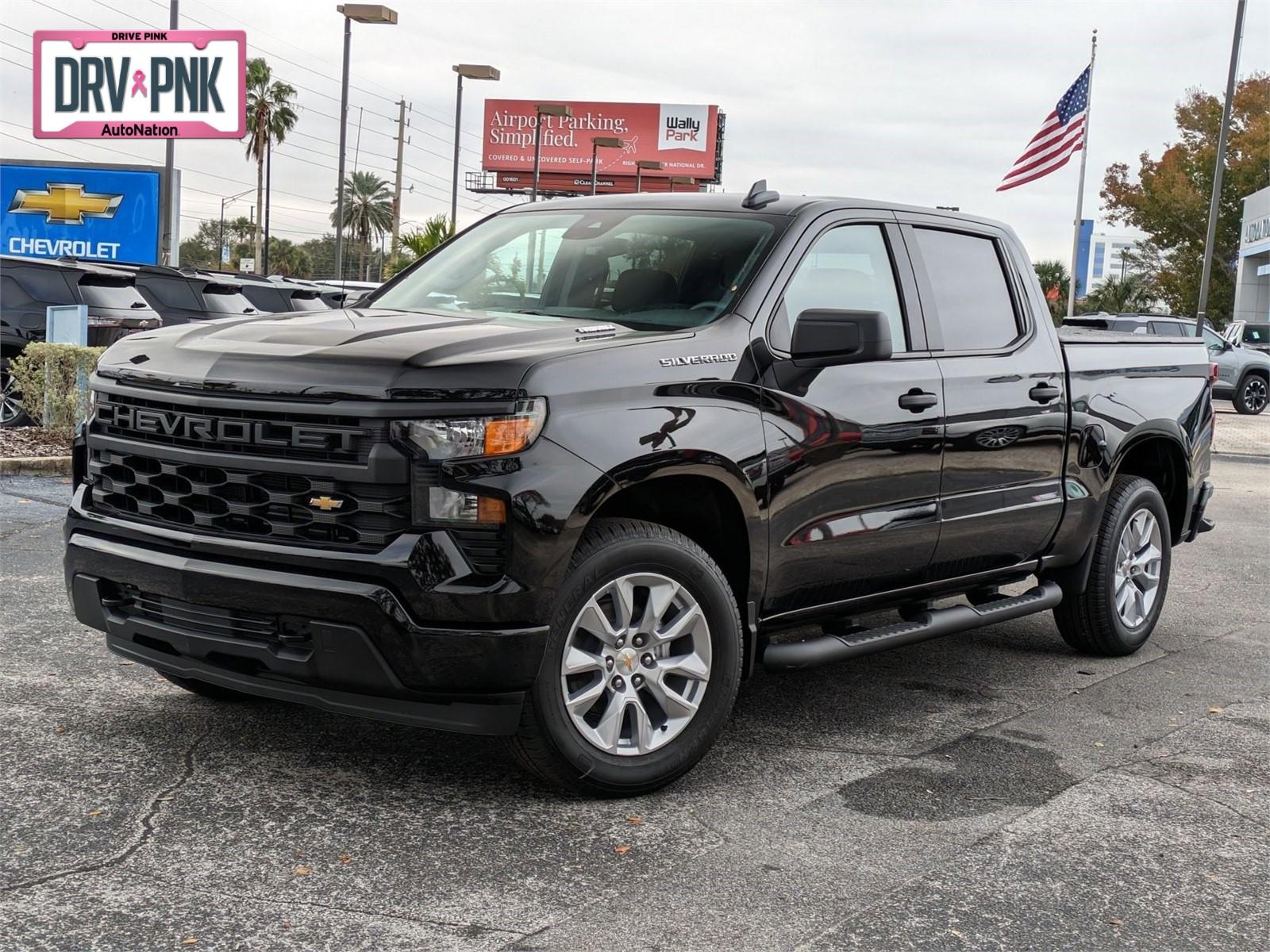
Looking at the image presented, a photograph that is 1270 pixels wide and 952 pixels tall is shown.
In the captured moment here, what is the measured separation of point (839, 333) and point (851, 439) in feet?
1.45

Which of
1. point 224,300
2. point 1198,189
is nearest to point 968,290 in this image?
point 224,300

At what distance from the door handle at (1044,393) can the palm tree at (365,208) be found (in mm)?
95621

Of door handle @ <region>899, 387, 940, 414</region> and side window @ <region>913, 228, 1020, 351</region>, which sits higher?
side window @ <region>913, 228, 1020, 351</region>

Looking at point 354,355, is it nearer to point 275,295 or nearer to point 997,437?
point 997,437

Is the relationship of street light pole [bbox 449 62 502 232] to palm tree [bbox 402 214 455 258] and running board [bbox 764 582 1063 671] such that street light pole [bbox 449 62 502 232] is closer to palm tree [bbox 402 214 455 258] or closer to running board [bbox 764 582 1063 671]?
palm tree [bbox 402 214 455 258]

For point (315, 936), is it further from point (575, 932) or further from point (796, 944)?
point (796, 944)

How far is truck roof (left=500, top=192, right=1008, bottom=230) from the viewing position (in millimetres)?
5266

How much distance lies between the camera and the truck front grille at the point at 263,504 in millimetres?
3969

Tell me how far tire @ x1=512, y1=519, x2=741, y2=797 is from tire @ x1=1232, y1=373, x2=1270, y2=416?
25607 mm

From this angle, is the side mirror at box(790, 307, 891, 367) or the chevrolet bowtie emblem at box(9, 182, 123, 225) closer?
the side mirror at box(790, 307, 891, 367)

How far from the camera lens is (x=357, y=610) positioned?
393 centimetres

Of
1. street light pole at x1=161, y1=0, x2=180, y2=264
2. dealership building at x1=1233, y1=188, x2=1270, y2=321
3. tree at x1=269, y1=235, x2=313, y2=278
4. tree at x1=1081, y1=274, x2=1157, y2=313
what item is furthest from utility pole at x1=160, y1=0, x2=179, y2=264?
tree at x1=269, y1=235, x2=313, y2=278

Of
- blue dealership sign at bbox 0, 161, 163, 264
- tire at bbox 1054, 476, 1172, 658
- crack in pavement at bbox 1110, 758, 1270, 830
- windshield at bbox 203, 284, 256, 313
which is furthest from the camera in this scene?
blue dealership sign at bbox 0, 161, 163, 264

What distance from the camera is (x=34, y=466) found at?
38.1 feet
